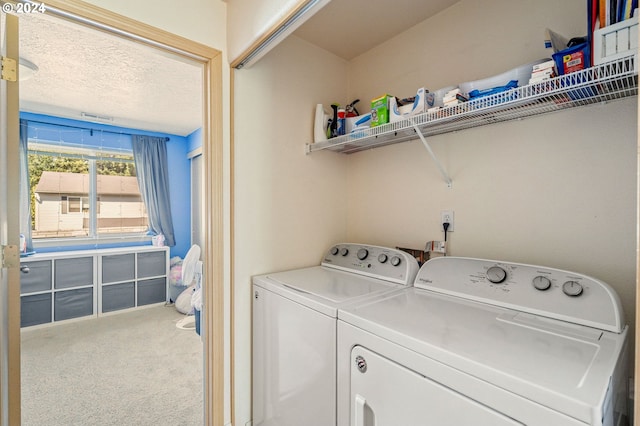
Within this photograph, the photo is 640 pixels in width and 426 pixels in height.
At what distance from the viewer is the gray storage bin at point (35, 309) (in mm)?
3285

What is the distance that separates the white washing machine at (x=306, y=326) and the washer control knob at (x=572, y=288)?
0.61 m

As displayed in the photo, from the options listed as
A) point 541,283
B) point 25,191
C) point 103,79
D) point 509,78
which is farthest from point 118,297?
point 509,78

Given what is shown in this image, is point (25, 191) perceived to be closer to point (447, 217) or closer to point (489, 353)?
point (447, 217)

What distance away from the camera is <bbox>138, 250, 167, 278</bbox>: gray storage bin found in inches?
157

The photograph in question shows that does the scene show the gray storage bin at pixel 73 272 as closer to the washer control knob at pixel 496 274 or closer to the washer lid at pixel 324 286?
the washer lid at pixel 324 286

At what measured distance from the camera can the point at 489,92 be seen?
3.87 ft

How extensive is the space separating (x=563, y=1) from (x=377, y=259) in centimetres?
140

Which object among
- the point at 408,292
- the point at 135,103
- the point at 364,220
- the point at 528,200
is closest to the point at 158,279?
the point at 135,103

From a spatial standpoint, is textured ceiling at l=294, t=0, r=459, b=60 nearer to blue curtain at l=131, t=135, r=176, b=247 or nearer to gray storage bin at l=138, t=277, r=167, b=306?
blue curtain at l=131, t=135, r=176, b=247

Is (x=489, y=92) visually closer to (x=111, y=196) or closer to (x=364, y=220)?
Answer: (x=364, y=220)

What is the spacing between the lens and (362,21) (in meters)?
1.75

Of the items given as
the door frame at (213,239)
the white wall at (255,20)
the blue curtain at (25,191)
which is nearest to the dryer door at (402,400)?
the door frame at (213,239)

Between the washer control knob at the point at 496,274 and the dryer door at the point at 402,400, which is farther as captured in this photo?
the washer control knob at the point at 496,274

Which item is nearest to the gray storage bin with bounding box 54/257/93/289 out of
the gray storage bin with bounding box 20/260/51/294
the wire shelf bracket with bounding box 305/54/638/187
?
the gray storage bin with bounding box 20/260/51/294
